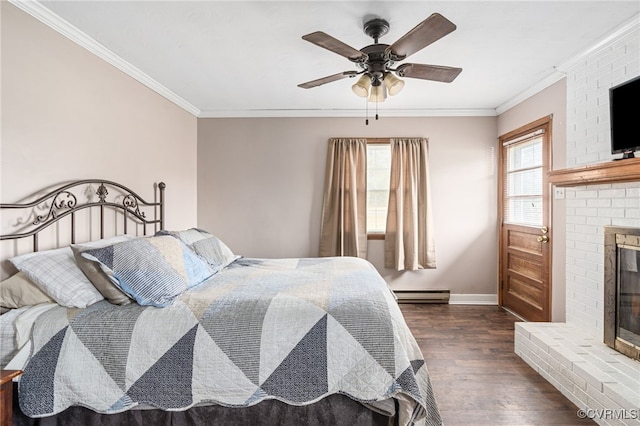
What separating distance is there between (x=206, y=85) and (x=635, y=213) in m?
3.66

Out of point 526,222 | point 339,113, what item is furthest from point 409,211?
point 339,113

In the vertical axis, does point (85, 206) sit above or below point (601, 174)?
below

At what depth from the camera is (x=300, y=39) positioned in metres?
2.38

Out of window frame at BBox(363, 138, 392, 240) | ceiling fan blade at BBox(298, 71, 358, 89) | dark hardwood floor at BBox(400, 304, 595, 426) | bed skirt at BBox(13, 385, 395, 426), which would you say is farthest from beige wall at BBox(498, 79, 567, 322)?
bed skirt at BBox(13, 385, 395, 426)

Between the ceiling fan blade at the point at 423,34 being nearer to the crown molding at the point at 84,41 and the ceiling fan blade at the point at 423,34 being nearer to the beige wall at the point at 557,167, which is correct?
the beige wall at the point at 557,167

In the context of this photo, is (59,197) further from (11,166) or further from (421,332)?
(421,332)

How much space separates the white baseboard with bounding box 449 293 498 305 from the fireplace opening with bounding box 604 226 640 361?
1.91 meters

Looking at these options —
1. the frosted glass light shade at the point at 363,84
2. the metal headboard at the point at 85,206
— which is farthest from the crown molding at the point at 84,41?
the frosted glass light shade at the point at 363,84

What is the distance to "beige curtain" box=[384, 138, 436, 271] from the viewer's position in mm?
4095

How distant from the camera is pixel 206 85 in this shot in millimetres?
3316

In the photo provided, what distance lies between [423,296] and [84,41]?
4.20m

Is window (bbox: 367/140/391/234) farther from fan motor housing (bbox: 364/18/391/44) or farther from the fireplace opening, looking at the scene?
the fireplace opening

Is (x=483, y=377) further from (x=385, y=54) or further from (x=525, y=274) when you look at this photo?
(x=385, y=54)

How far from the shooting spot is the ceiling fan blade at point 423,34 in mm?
1631
